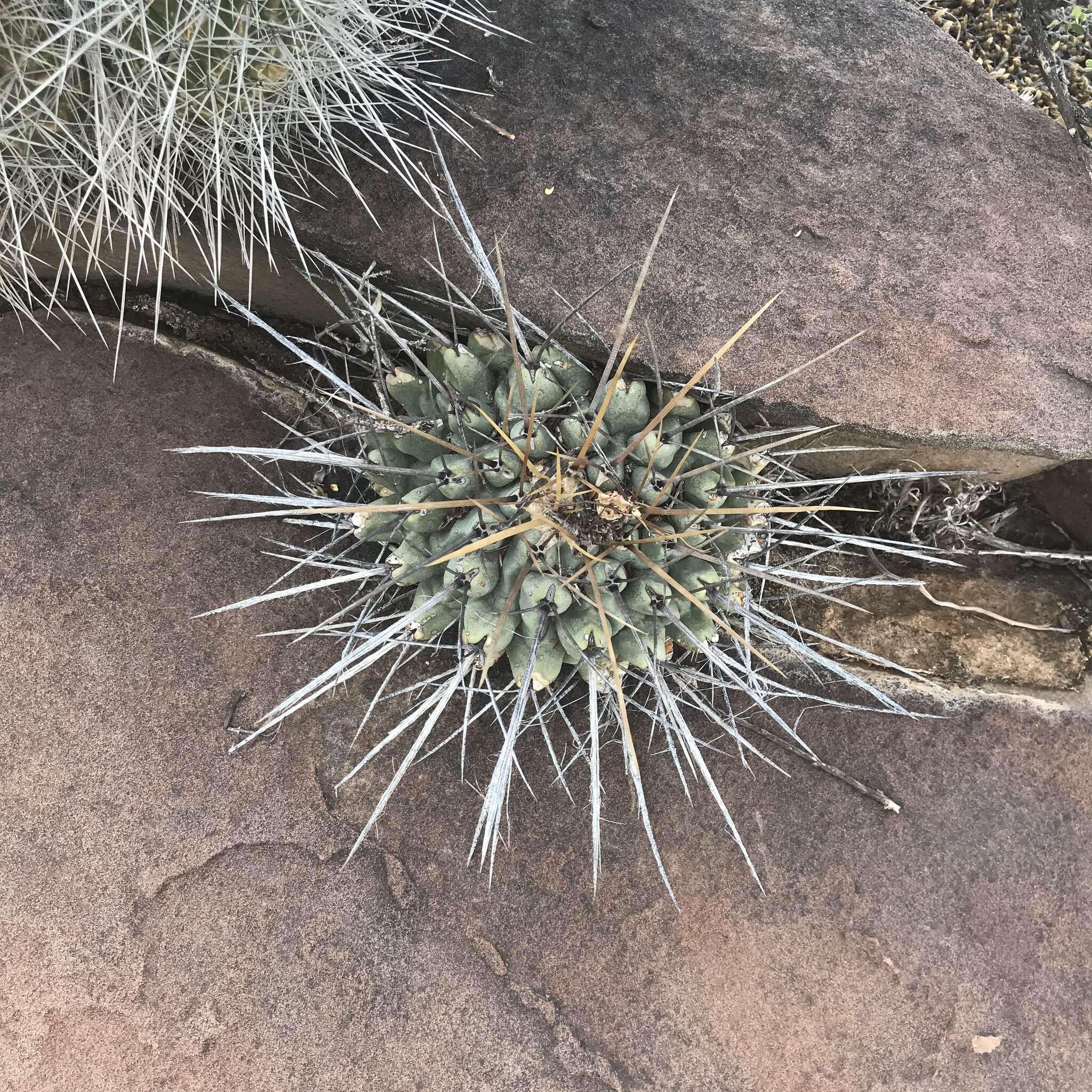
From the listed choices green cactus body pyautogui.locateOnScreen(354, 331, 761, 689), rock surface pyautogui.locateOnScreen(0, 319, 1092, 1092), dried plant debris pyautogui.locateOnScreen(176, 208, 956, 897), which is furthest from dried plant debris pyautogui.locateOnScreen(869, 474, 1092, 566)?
green cactus body pyautogui.locateOnScreen(354, 331, 761, 689)

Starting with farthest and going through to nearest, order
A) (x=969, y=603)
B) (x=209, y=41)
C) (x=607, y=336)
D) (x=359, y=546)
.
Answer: (x=969, y=603), (x=359, y=546), (x=607, y=336), (x=209, y=41)

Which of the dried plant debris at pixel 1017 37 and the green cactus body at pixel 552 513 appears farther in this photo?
the dried plant debris at pixel 1017 37

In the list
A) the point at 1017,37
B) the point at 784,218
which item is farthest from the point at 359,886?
the point at 1017,37

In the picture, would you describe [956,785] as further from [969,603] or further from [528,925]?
[528,925]

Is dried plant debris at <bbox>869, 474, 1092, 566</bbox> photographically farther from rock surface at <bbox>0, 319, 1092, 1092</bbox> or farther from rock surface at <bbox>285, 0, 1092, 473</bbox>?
rock surface at <bbox>0, 319, 1092, 1092</bbox>

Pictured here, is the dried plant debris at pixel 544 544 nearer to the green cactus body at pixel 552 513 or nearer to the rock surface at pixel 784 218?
the green cactus body at pixel 552 513

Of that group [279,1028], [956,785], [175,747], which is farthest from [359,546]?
[956,785]

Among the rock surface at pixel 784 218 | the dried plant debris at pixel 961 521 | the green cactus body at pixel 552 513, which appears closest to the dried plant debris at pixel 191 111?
the rock surface at pixel 784 218
